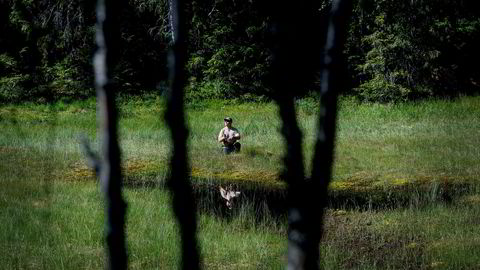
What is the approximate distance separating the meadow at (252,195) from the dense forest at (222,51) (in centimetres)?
404

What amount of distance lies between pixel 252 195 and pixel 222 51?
16726 millimetres

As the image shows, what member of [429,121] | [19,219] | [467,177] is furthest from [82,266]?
[429,121]

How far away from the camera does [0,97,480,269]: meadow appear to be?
7.14 metres

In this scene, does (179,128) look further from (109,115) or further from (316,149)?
(316,149)

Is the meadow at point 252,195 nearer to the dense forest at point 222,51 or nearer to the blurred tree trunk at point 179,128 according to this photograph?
the blurred tree trunk at point 179,128

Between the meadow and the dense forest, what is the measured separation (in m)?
4.04

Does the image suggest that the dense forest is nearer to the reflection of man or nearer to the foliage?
the foliage

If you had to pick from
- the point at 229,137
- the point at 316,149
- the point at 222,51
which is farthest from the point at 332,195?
the point at 222,51

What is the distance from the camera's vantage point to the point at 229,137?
14.7 meters

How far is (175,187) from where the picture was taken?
145 cm

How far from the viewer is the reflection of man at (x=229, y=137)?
1461cm

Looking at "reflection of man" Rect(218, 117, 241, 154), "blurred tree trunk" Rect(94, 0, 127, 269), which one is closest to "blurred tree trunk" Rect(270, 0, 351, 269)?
"blurred tree trunk" Rect(94, 0, 127, 269)

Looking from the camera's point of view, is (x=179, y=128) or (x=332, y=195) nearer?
(x=179, y=128)

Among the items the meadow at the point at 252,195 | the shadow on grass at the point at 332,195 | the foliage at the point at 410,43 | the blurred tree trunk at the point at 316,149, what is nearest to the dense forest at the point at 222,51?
the foliage at the point at 410,43
